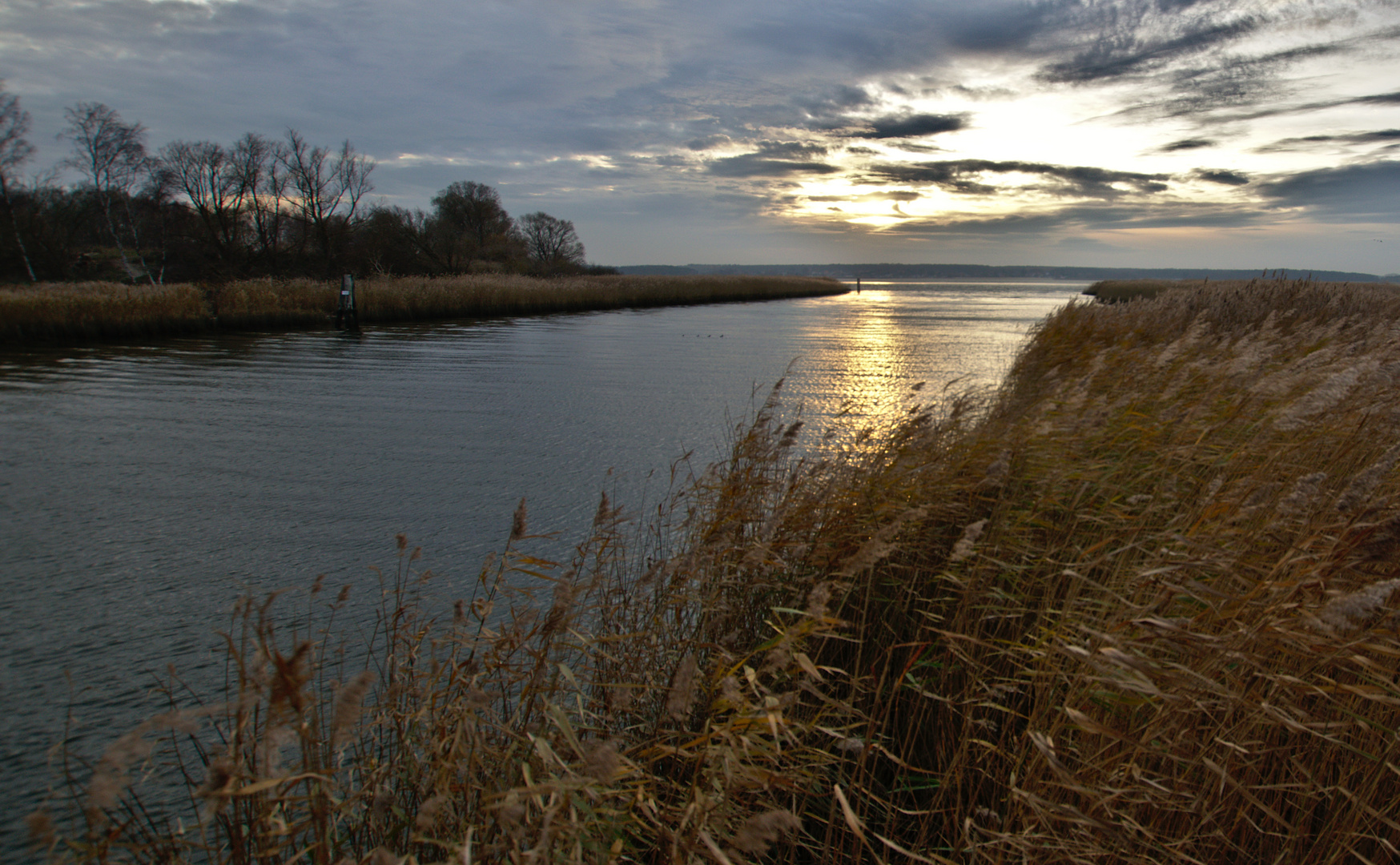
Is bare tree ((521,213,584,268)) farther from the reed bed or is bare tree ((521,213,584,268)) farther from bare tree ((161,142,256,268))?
the reed bed

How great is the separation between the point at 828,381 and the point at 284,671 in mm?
11884

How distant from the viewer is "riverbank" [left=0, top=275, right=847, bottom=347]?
16.3 m

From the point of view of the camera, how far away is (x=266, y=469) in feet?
21.7

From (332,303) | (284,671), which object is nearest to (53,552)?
(284,671)

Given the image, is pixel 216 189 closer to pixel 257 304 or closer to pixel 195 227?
pixel 195 227

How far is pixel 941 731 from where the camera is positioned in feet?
7.58

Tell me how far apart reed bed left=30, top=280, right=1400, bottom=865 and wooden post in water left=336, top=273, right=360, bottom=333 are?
710 inches

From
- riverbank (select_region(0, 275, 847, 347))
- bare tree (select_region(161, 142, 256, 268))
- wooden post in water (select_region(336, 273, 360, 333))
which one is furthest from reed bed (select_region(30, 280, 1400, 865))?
bare tree (select_region(161, 142, 256, 268))

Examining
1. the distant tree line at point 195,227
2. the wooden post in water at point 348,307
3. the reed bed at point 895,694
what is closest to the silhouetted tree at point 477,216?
the distant tree line at point 195,227

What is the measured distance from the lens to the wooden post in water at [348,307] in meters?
19.9

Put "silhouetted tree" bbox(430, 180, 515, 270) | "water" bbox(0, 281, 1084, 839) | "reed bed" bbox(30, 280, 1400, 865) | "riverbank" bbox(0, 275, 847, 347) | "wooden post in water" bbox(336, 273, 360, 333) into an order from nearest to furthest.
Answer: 1. "reed bed" bbox(30, 280, 1400, 865)
2. "water" bbox(0, 281, 1084, 839)
3. "riverbank" bbox(0, 275, 847, 347)
4. "wooden post in water" bbox(336, 273, 360, 333)
5. "silhouetted tree" bbox(430, 180, 515, 270)

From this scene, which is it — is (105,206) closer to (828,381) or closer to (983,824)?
(828,381)

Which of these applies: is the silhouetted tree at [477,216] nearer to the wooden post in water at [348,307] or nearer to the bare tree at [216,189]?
the bare tree at [216,189]

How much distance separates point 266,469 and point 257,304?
57.5 ft
